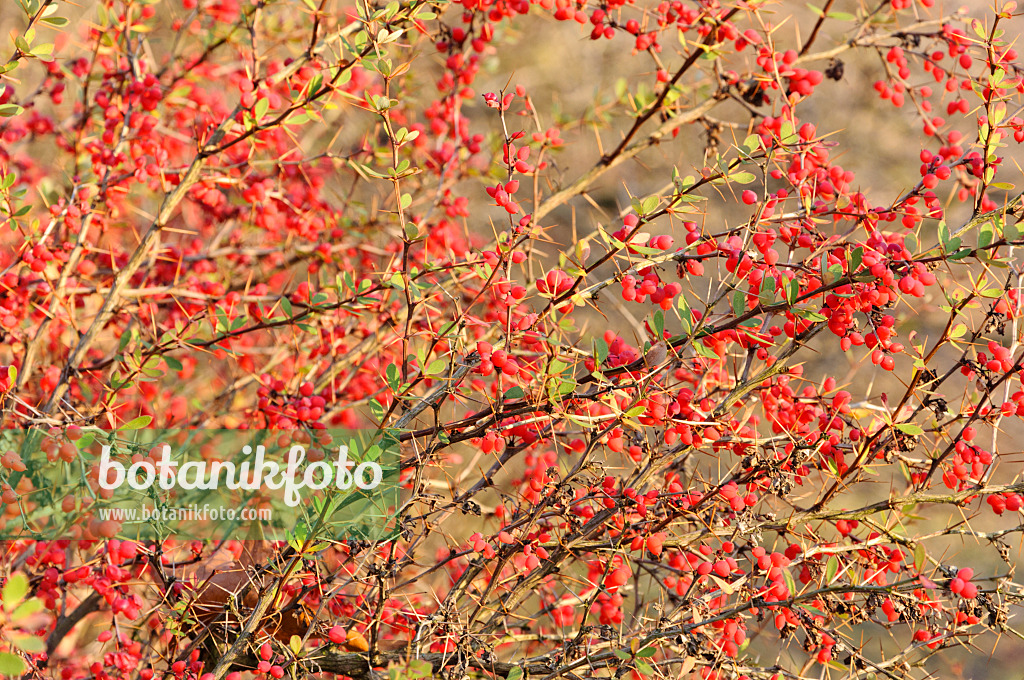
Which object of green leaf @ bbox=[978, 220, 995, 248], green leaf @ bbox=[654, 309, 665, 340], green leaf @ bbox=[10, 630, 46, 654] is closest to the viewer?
green leaf @ bbox=[10, 630, 46, 654]

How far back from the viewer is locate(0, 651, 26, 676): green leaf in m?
1.01

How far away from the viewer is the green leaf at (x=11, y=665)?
1.01 m

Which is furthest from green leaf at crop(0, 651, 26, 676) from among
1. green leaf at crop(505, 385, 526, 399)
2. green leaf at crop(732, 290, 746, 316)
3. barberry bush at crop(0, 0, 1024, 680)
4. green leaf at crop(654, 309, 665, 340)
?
green leaf at crop(732, 290, 746, 316)

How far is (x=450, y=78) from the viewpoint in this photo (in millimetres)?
3104

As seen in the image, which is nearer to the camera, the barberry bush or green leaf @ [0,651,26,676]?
green leaf @ [0,651,26,676]

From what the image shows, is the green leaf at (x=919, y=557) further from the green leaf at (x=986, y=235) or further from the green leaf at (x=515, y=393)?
the green leaf at (x=515, y=393)

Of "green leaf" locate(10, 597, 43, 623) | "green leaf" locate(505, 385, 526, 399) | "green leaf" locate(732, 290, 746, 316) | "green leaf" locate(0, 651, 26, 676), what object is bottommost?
"green leaf" locate(0, 651, 26, 676)

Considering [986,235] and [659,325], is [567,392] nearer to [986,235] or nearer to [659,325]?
[659,325]

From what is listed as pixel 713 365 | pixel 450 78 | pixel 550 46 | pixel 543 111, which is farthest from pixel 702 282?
pixel 713 365

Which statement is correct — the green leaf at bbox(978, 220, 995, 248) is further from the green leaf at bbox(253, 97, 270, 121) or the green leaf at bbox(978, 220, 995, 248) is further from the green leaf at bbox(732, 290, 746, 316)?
the green leaf at bbox(253, 97, 270, 121)

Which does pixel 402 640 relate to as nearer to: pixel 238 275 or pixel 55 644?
pixel 55 644

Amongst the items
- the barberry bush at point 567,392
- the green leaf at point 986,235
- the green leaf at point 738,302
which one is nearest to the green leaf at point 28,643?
the barberry bush at point 567,392

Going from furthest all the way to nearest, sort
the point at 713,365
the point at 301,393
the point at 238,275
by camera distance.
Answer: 1. the point at 238,275
2. the point at 301,393
3. the point at 713,365

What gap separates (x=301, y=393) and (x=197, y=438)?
395mm
